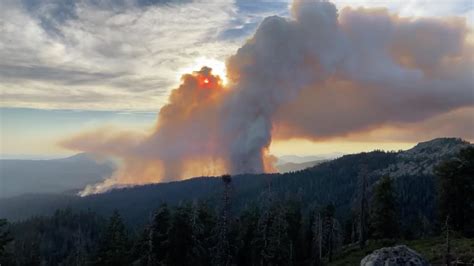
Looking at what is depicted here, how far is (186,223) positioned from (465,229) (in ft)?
137

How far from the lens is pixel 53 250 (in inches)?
7451

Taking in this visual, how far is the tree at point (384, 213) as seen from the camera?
80000mm

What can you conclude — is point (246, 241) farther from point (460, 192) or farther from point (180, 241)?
point (460, 192)

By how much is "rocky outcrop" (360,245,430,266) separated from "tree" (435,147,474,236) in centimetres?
4300

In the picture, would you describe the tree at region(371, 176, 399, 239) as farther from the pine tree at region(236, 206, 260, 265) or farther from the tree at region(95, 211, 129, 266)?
the tree at region(95, 211, 129, 266)

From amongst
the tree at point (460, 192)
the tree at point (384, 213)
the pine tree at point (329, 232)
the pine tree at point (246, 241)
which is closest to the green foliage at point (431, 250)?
the tree at point (384, 213)

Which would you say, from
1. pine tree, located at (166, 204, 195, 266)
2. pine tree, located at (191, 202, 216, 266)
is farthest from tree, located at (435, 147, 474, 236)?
pine tree, located at (166, 204, 195, 266)

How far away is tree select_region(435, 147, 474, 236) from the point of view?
69812mm

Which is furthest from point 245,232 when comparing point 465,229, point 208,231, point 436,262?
point 436,262

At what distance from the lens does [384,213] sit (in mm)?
80188

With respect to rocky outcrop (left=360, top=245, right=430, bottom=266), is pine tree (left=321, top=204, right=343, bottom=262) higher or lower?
lower

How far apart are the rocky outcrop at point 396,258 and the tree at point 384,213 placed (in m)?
50.6

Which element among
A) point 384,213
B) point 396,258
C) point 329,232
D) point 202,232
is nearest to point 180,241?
point 202,232

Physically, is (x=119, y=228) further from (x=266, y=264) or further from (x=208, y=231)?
(x=266, y=264)
